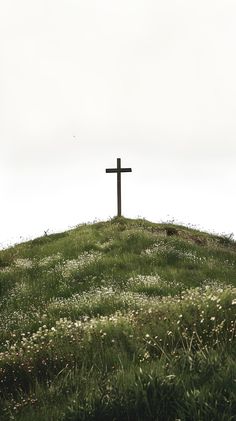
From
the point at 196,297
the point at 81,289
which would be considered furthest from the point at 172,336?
the point at 81,289

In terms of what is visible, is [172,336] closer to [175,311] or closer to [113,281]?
[175,311]

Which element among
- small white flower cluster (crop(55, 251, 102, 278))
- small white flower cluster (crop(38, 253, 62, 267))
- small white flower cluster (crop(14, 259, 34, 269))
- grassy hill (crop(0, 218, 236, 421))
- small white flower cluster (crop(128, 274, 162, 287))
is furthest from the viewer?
small white flower cluster (crop(14, 259, 34, 269))

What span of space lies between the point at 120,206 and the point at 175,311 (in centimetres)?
2016

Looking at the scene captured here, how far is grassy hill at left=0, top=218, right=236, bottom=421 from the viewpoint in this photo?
192 inches

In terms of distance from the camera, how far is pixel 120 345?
23.8 ft

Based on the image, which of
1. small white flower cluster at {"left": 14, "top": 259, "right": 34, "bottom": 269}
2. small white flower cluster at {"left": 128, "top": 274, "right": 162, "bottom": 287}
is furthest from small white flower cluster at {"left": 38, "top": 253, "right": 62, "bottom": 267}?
small white flower cluster at {"left": 128, "top": 274, "right": 162, "bottom": 287}

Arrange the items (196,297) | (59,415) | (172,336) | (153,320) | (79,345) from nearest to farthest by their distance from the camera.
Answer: (59,415) < (172,336) < (79,345) < (153,320) < (196,297)

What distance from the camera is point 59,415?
5.01 meters

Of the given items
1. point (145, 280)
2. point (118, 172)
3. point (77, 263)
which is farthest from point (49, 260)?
point (118, 172)

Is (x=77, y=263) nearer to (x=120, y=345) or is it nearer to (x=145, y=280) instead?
(x=145, y=280)

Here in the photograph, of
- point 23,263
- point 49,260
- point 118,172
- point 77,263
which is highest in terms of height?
point 118,172

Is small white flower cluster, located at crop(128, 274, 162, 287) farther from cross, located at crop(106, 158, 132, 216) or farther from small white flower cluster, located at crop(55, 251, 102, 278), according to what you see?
cross, located at crop(106, 158, 132, 216)

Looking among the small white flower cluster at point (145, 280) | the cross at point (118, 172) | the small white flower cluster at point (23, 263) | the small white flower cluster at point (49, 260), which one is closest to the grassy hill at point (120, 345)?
the small white flower cluster at point (145, 280)

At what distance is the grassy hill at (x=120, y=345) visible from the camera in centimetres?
488
